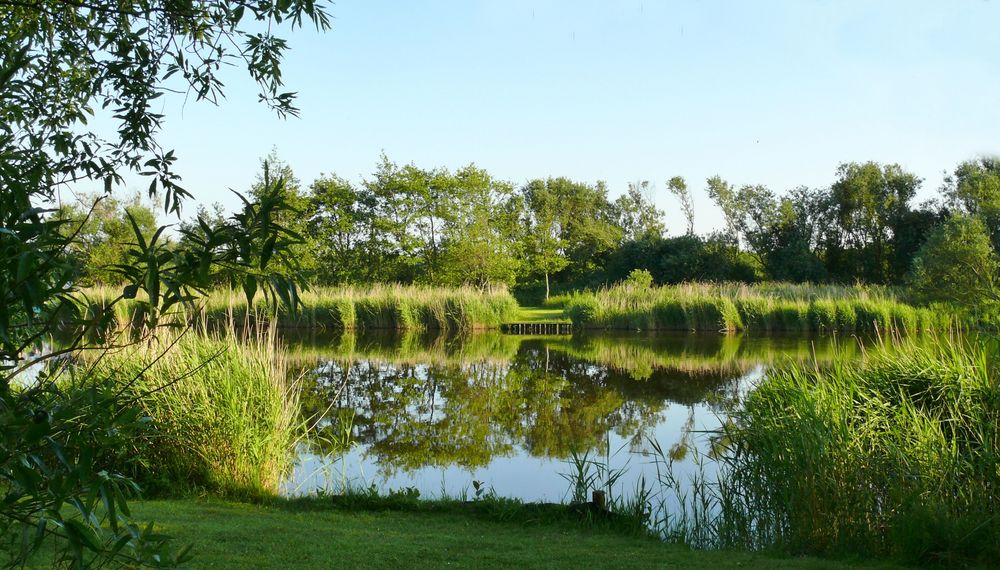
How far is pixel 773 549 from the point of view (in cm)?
522

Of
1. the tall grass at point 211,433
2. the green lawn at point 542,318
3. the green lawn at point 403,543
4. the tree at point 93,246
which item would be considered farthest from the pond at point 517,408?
the green lawn at point 542,318

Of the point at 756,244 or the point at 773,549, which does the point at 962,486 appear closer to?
the point at 773,549

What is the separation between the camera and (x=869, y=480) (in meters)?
5.43

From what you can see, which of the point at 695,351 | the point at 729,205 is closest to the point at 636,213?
the point at 729,205

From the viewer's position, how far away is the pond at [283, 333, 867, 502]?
8.10 m

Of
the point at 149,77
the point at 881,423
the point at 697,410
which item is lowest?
the point at 697,410

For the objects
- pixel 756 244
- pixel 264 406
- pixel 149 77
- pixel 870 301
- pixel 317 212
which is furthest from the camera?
pixel 756 244

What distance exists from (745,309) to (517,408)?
14.6 meters

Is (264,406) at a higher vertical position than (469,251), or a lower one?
lower

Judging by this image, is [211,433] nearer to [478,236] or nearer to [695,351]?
[695,351]

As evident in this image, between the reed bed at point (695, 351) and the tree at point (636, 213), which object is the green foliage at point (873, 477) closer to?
the reed bed at point (695, 351)

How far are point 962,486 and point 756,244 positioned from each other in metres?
37.8

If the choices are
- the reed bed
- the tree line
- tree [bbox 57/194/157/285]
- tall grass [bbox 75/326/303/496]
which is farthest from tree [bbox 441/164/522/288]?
tree [bbox 57/194/157/285]

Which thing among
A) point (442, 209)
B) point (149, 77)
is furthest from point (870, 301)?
point (149, 77)
